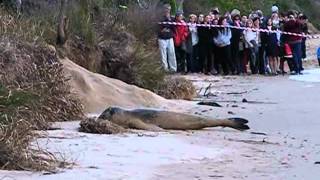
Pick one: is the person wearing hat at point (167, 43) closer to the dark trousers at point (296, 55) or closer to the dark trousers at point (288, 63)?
the dark trousers at point (288, 63)

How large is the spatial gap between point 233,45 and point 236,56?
299mm

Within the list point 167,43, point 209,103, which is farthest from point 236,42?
point 209,103

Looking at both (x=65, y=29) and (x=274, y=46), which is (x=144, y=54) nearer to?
(x=65, y=29)

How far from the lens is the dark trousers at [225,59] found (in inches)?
895

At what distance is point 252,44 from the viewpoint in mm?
22922

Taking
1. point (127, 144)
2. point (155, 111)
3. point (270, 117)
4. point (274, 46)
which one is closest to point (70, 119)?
point (155, 111)

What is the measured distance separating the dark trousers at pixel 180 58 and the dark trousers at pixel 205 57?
0.44 m

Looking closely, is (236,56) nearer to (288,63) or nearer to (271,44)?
(271,44)

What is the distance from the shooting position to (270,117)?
13.4 m

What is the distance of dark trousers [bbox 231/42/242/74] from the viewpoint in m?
22.9

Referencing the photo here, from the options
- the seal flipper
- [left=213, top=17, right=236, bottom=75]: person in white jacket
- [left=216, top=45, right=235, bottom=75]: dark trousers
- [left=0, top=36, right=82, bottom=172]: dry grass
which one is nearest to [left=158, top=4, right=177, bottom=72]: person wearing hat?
[left=213, top=17, right=236, bottom=75]: person in white jacket

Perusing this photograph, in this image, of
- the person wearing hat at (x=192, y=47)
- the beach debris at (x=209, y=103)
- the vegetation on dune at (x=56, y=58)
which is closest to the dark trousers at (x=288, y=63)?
the person wearing hat at (x=192, y=47)

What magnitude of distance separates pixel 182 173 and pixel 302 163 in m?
1.49

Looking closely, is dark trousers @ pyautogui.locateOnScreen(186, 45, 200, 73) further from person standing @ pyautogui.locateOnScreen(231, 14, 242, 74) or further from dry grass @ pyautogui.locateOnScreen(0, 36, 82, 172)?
dry grass @ pyautogui.locateOnScreen(0, 36, 82, 172)
